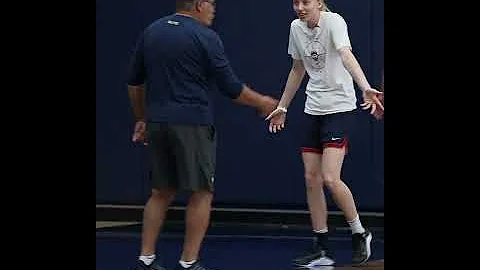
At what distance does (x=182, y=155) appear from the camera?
24.0 feet

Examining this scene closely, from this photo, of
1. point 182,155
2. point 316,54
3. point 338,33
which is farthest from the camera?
point 316,54

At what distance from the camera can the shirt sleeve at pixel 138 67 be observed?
294 inches

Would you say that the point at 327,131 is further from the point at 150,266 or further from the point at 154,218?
the point at 150,266

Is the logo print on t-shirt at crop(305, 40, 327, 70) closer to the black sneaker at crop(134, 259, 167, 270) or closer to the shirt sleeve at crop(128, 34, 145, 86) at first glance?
the shirt sleeve at crop(128, 34, 145, 86)

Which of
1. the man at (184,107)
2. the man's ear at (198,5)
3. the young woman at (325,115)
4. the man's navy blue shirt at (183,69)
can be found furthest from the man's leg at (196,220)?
the man's ear at (198,5)

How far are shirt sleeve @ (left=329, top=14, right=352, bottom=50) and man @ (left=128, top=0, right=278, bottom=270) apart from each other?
741 millimetres

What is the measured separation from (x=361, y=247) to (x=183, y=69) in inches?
67.9

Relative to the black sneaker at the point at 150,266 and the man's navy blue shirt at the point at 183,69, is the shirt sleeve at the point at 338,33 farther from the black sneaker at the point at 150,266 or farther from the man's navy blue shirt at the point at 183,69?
the black sneaker at the point at 150,266

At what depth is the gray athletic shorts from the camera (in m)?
7.32

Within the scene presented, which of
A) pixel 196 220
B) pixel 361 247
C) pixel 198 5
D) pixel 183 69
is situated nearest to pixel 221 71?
pixel 183 69

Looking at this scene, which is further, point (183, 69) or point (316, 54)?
point (316, 54)

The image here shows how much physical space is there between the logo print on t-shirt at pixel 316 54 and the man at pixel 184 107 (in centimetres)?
74

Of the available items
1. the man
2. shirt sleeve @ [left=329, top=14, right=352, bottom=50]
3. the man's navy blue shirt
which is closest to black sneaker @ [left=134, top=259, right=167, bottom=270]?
the man
